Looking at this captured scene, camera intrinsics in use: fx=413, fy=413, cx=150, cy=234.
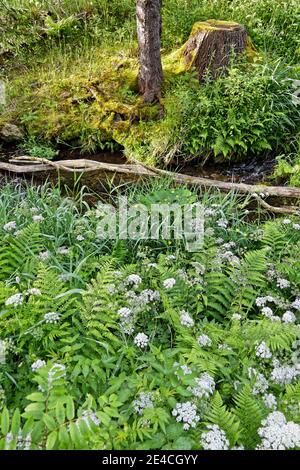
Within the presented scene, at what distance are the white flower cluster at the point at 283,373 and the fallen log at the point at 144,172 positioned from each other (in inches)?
90.0

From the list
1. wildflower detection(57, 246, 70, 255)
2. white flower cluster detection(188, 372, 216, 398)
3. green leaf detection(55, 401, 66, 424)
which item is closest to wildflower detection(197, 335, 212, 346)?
white flower cluster detection(188, 372, 216, 398)

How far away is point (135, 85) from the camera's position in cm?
652

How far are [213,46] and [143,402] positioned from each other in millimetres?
5569

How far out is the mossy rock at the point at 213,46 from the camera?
239 inches

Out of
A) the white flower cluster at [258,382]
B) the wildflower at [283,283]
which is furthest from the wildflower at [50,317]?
the wildflower at [283,283]

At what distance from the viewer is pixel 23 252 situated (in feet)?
10.9

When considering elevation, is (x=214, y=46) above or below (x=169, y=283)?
above

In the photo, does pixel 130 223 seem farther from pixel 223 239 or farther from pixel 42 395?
pixel 42 395

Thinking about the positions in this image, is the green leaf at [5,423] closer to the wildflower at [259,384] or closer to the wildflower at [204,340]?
the wildflower at [204,340]

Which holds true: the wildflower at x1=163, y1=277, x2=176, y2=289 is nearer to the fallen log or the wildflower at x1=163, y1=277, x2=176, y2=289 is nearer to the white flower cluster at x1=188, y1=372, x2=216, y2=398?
the white flower cluster at x1=188, y1=372, x2=216, y2=398

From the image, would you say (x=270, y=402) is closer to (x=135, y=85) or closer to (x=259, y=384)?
(x=259, y=384)

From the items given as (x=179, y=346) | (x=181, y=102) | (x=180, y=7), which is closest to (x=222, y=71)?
(x=181, y=102)

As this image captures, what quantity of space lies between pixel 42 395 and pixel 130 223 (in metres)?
2.20

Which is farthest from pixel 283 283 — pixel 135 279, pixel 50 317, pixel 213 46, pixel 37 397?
pixel 213 46
